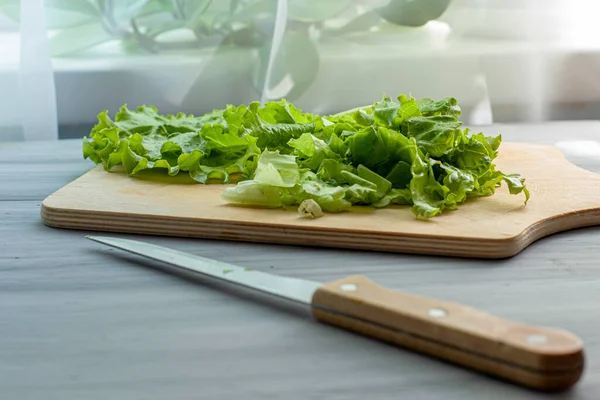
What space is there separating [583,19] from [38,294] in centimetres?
157

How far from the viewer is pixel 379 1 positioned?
5.83 ft

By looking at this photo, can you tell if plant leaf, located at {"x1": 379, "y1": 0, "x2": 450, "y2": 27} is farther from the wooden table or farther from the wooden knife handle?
the wooden knife handle

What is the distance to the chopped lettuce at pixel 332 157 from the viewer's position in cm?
91

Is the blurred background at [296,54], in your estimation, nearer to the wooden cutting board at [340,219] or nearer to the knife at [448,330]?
the wooden cutting board at [340,219]

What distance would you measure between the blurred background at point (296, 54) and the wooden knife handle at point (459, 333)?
1212 millimetres

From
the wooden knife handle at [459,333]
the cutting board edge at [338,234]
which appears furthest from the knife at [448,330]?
the cutting board edge at [338,234]

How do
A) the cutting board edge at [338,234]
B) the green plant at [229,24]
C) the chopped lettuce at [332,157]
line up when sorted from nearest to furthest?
the cutting board edge at [338,234] → the chopped lettuce at [332,157] → the green plant at [229,24]

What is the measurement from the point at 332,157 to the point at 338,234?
0.20 meters

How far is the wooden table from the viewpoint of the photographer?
522mm

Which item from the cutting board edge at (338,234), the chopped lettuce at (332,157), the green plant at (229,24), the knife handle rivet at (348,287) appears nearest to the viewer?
the knife handle rivet at (348,287)

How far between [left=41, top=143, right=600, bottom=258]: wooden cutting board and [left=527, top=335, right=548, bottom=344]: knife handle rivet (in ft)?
0.97

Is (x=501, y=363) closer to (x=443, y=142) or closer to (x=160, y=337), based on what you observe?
(x=160, y=337)

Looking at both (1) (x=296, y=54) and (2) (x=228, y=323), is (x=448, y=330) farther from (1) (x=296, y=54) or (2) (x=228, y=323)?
(1) (x=296, y=54)

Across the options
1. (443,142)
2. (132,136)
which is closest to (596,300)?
(443,142)
